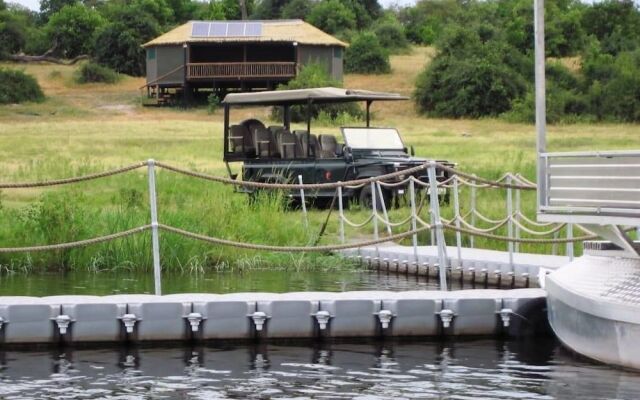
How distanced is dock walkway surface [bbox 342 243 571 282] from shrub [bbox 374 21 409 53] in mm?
56175

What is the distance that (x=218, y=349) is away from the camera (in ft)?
38.0

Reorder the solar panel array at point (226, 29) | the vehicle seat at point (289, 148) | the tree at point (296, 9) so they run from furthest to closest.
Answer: the tree at point (296, 9)
the solar panel array at point (226, 29)
the vehicle seat at point (289, 148)

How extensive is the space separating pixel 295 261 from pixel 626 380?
830cm

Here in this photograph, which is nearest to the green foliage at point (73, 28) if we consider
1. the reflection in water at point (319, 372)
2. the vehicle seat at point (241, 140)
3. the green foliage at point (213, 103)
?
the green foliage at point (213, 103)

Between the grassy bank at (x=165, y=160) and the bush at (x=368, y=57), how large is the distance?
1.21m

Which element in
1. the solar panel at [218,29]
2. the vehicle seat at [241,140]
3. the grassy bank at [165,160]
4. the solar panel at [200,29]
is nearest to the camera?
the grassy bank at [165,160]

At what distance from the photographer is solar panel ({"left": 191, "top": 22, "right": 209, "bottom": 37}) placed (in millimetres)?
58469

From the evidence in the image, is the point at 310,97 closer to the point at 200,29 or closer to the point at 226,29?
the point at 226,29

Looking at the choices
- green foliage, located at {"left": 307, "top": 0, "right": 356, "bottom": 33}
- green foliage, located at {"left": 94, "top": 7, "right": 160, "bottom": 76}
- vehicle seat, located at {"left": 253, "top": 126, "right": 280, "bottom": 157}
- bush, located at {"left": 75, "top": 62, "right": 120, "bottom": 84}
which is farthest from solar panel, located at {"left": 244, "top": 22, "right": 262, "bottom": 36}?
vehicle seat, located at {"left": 253, "top": 126, "right": 280, "bottom": 157}

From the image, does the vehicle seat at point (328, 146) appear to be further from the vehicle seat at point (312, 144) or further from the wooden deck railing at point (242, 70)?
the wooden deck railing at point (242, 70)

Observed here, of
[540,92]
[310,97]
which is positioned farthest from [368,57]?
[540,92]

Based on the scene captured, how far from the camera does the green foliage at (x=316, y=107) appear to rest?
45.4 meters

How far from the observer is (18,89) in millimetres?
57625

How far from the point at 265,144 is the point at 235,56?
35.7m
